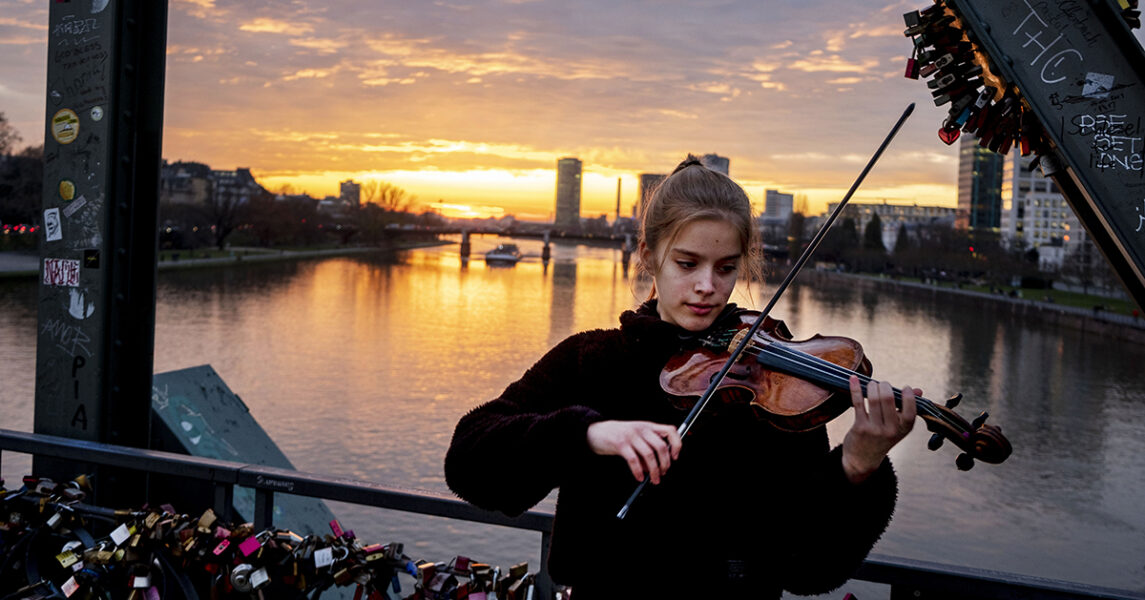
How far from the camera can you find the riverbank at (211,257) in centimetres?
3456

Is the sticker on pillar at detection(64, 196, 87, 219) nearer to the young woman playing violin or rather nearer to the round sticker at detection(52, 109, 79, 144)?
the round sticker at detection(52, 109, 79, 144)

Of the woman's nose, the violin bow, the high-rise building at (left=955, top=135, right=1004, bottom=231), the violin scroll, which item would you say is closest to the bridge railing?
the violin scroll

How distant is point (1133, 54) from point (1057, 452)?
54.9ft

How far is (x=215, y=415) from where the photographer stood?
3799 millimetres

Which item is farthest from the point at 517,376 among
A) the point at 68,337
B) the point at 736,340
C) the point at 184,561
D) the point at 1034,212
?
the point at 1034,212

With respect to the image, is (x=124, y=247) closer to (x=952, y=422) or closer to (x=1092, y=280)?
(x=952, y=422)

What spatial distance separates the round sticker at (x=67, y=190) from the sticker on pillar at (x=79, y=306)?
330 mm

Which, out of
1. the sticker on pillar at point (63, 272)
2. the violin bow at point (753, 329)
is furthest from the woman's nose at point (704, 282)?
the sticker on pillar at point (63, 272)

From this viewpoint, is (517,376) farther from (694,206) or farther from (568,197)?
(568,197)

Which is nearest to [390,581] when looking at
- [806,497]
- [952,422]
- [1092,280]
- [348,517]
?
[806,497]

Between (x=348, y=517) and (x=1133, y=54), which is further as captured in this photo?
(x=348, y=517)

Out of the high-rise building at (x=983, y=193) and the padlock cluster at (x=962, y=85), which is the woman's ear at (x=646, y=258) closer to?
the padlock cluster at (x=962, y=85)

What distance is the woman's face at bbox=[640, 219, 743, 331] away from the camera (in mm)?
1549

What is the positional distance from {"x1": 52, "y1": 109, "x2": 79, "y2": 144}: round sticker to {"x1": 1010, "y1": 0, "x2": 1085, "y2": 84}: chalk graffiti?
9.76 ft
